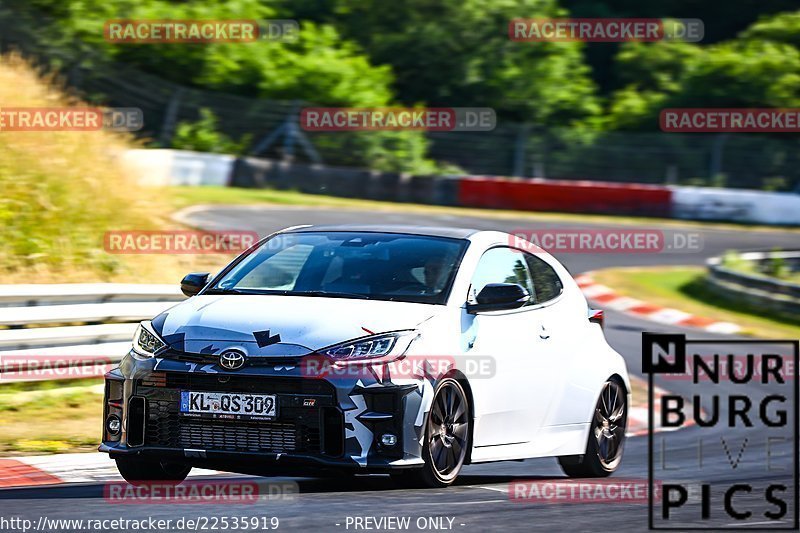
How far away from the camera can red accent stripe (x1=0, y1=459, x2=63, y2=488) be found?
7398 mm

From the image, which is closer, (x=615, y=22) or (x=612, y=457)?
(x=612, y=457)

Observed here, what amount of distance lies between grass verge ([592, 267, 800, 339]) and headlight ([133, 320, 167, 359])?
1291cm

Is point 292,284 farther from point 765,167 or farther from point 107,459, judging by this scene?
point 765,167

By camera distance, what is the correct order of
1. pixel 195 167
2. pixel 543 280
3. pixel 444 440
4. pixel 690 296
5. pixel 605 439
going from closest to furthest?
pixel 444 440 → pixel 543 280 → pixel 605 439 → pixel 690 296 → pixel 195 167

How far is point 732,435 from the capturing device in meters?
11.7

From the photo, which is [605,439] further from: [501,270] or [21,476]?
[21,476]

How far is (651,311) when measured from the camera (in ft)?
65.3

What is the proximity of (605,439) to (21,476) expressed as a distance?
3540mm

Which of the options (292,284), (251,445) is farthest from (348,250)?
(251,445)

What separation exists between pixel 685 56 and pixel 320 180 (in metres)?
17.5

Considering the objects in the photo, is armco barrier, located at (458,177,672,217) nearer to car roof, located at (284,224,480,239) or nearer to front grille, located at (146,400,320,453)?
car roof, located at (284,224,480,239)
